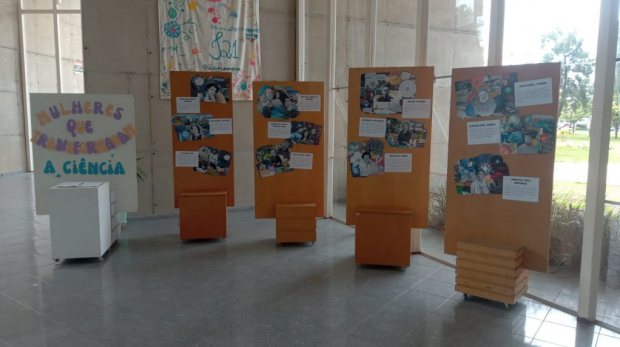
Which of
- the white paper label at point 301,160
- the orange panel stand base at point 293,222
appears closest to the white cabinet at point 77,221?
the orange panel stand base at point 293,222

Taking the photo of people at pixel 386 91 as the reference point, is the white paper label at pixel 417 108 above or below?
below

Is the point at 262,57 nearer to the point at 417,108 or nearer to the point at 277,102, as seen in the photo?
the point at 277,102

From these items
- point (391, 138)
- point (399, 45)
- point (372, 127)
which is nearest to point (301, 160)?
point (372, 127)

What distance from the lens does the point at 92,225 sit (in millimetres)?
4539

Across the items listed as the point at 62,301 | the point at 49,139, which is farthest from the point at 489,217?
the point at 49,139

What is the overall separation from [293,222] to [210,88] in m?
2.01

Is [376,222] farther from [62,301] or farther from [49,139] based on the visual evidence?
[49,139]

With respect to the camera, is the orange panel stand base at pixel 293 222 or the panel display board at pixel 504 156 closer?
the panel display board at pixel 504 156

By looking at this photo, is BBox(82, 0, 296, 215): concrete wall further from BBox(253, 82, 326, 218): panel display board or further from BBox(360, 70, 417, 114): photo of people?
BBox(360, 70, 417, 114): photo of people

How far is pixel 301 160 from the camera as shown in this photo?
550 centimetres

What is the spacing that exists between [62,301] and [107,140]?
214cm

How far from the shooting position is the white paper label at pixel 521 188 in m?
3.51

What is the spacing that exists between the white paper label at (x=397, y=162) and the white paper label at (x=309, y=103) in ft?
4.25

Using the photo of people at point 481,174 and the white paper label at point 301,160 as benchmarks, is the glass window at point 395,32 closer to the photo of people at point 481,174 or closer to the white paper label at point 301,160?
the white paper label at point 301,160
